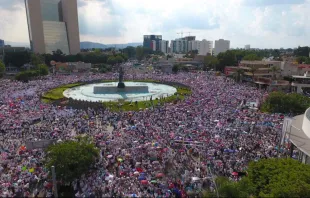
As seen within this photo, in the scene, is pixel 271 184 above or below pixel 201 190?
above

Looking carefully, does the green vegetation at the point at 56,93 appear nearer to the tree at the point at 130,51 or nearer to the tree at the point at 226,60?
the tree at the point at 226,60

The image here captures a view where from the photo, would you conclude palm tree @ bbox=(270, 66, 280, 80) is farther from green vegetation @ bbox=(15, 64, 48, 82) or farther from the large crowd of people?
green vegetation @ bbox=(15, 64, 48, 82)

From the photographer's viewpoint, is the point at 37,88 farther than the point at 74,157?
Yes

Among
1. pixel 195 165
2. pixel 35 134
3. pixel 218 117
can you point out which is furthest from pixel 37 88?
pixel 195 165

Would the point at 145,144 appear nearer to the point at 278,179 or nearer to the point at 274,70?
the point at 278,179


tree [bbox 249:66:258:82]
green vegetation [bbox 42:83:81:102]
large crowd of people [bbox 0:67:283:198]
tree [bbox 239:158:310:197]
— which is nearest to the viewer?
tree [bbox 239:158:310:197]

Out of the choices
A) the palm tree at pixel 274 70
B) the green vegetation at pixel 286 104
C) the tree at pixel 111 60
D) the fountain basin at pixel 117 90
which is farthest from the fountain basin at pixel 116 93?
the tree at pixel 111 60

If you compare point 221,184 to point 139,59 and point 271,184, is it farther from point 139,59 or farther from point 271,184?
point 139,59

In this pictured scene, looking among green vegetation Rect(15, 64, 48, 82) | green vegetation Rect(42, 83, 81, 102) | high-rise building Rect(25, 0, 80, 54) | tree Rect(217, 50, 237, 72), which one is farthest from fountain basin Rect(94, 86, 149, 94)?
high-rise building Rect(25, 0, 80, 54)
